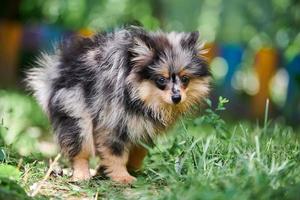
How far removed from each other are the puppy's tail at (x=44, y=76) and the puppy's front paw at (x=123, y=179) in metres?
0.96

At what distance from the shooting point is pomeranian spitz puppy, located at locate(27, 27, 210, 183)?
5.76 m

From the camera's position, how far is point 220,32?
1278cm

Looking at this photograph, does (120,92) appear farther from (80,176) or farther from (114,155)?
(80,176)

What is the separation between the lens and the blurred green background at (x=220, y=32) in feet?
41.0

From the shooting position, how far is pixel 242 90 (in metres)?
15.4

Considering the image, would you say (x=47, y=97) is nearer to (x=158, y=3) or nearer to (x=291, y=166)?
(x=291, y=166)

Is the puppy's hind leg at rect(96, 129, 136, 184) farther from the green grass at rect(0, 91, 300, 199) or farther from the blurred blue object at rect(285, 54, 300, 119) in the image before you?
the blurred blue object at rect(285, 54, 300, 119)

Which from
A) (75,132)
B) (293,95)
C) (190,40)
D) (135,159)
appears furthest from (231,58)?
(75,132)

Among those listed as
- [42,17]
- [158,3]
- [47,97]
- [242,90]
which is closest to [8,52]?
[42,17]

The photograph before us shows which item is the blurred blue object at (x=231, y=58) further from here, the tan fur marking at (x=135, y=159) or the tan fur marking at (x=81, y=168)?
the tan fur marking at (x=81, y=168)

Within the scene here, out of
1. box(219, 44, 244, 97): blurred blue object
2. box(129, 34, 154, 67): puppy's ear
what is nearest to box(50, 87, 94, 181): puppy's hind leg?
box(129, 34, 154, 67): puppy's ear

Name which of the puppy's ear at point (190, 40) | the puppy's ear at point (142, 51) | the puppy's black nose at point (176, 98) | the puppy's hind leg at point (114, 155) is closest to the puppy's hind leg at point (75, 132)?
the puppy's hind leg at point (114, 155)

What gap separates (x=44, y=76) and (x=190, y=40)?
1370 mm

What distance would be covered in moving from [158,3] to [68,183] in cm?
906
